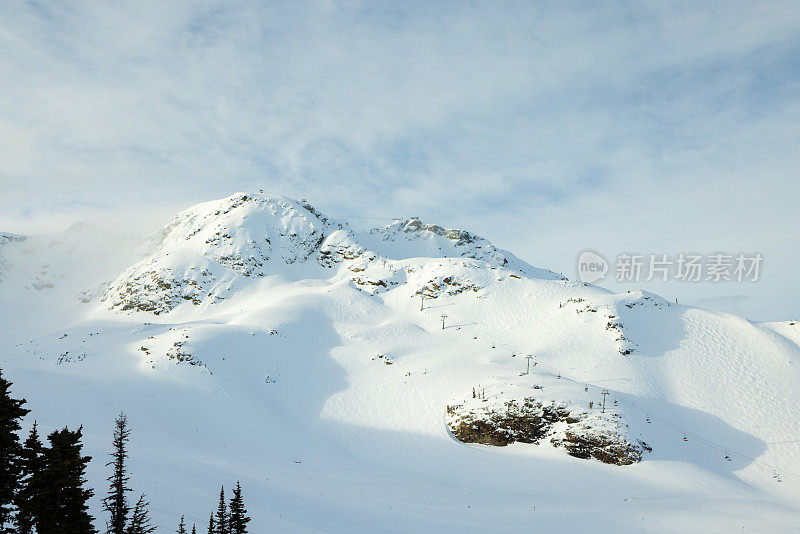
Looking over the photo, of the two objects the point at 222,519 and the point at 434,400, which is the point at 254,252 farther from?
the point at 222,519

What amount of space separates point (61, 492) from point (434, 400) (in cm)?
4153

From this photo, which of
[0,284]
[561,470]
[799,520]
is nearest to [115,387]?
[561,470]

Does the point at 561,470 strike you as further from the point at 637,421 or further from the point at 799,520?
the point at 799,520

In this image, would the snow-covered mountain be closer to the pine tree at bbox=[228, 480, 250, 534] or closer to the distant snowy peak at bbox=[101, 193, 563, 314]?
the distant snowy peak at bbox=[101, 193, 563, 314]

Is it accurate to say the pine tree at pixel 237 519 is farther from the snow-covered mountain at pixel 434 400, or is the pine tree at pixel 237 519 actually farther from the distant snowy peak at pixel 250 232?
the distant snowy peak at pixel 250 232

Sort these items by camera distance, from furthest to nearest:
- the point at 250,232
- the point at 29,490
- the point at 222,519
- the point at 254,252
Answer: the point at 250,232
the point at 254,252
the point at 222,519
the point at 29,490

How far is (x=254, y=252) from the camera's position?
102 metres

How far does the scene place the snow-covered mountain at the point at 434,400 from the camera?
1252 inches

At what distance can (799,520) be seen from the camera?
31.3 metres

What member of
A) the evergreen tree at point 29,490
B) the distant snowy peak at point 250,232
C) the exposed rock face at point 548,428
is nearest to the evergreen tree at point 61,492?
the evergreen tree at point 29,490

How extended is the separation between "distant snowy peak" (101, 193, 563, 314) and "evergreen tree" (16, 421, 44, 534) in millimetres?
74528

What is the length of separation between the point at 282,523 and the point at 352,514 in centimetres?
524

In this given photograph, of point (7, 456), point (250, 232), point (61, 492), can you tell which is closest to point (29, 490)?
point (61, 492)

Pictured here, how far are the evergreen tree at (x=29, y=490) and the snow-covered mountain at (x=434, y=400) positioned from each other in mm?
10833
